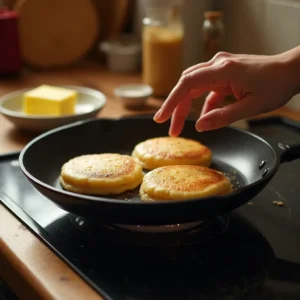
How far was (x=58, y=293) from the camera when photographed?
2.20 ft

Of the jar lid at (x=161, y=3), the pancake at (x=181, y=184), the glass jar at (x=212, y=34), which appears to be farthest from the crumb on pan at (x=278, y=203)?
the jar lid at (x=161, y=3)

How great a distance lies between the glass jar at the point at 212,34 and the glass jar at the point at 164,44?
86 millimetres

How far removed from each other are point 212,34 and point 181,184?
706mm

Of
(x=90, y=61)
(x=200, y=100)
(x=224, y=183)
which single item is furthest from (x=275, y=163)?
(x=90, y=61)

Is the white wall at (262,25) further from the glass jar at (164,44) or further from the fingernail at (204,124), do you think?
the fingernail at (204,124)

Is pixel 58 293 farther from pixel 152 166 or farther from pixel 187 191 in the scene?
pixel 152 166

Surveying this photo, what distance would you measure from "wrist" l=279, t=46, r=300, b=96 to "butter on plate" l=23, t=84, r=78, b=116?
58 centimetres

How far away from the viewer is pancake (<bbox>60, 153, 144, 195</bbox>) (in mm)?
890

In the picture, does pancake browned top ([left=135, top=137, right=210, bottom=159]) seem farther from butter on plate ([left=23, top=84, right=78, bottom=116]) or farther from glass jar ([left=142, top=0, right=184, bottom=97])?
glass jar ([left=142, top=0, right=184, bottom=97])

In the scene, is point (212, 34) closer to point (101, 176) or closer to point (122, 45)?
point (122, 45)

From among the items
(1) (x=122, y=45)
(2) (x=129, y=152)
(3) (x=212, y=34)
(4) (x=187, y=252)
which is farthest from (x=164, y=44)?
(4) (x=187, y=252)

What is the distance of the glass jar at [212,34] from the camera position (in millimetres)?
1442

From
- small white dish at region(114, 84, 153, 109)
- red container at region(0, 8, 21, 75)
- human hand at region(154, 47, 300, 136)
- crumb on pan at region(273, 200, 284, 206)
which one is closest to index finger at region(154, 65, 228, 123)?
human hand at region(154, 47, 300, 136)

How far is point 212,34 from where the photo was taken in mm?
1450
